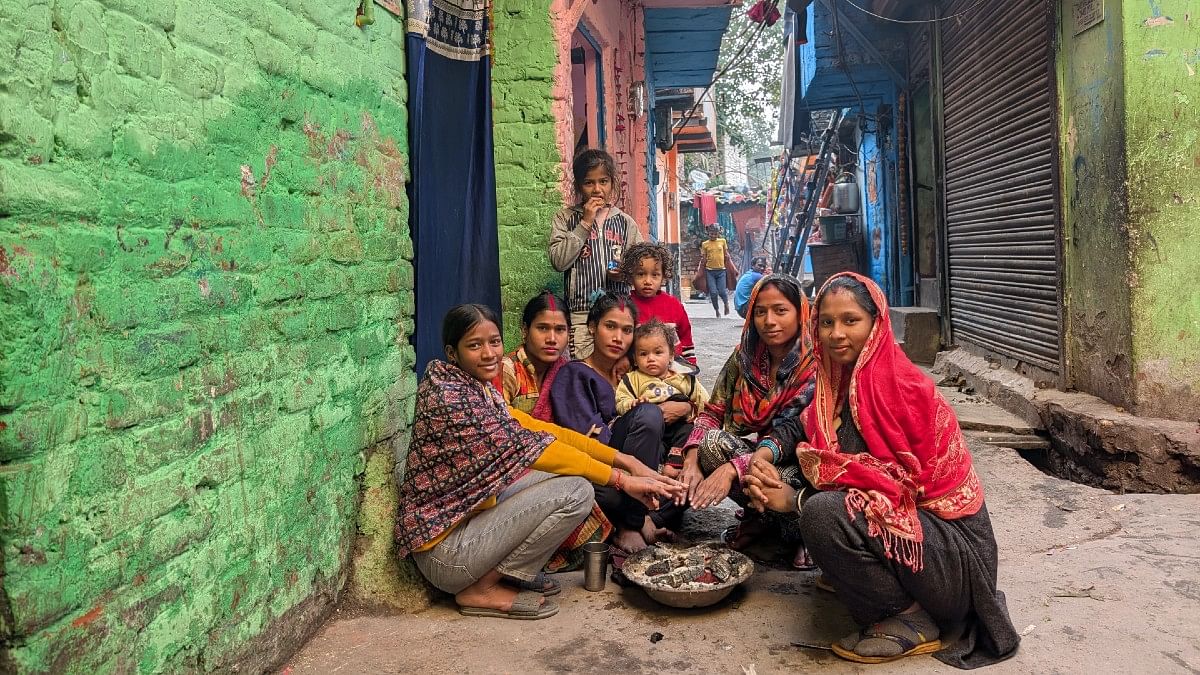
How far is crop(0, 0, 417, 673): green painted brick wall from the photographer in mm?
1750

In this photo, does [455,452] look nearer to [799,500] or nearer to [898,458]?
[799,500]

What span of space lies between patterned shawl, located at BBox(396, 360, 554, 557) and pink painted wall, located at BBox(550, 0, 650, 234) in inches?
77.9

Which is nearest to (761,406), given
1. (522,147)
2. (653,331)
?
(653,331)

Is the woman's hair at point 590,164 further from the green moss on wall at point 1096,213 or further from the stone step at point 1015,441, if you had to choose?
the stone step at point 1015,441

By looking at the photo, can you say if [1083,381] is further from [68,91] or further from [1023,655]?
[68,91]

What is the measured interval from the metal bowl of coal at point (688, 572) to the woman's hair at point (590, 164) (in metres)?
1.95

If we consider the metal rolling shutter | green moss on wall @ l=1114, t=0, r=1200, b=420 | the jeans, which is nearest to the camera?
green moss on wall @ l=1114, t=0, r=1200, b=420

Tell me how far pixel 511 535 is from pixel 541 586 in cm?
36

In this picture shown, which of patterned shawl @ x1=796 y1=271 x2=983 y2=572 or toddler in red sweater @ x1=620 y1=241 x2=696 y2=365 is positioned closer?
patterned shawl @ x1=796 y1=271 x2=983 y2=572

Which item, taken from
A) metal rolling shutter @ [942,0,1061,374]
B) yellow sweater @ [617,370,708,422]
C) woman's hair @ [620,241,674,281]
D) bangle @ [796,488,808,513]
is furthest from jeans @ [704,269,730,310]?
bangle @ [796,488,808,513]

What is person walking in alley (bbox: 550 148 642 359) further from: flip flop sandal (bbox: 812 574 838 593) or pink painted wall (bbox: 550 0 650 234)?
flip flop sandal (bbox: 812 574 838 593)

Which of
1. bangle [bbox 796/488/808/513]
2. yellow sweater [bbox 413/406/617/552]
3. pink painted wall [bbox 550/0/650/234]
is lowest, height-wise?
bangle [bbox 796/488/808/513]

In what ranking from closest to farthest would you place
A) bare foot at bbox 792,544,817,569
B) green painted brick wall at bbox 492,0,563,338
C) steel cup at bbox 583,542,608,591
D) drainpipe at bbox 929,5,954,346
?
steel cup at bbox 583,542,608,591 → bare foot at bbox 792,544,817,569 → green painted brick wall at bbox 492,0,563,338 → drainpipe at bbox 929,5,954,346

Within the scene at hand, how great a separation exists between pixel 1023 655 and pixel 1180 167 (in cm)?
319
